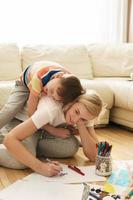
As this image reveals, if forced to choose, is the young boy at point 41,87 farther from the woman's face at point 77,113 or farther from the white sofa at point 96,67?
the white sofa at point 96,67

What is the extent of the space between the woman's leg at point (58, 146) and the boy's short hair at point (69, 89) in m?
0.43

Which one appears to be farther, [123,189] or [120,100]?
[120,100]

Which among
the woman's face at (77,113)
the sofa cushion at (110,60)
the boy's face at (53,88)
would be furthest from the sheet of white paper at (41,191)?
the sofa cushion at (110,60)

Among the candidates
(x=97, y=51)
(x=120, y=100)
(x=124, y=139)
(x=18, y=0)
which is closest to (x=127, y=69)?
(x=97, y=51)

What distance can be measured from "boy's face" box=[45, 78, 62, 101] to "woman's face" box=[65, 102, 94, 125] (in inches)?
3.8

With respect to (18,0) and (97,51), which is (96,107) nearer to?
(97,51)

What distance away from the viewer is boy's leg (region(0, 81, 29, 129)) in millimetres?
2256

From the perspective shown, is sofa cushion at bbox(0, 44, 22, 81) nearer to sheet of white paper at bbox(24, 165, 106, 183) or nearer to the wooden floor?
the wooden floor

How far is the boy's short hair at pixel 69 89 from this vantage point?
184 centimetres

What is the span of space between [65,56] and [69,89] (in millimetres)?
1882

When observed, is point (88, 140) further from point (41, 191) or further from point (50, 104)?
point (41, 191)

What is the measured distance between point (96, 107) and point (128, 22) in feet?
10.0

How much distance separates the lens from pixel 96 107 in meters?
1.80

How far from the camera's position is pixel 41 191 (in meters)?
1.67
